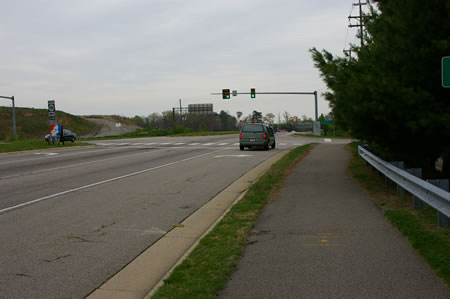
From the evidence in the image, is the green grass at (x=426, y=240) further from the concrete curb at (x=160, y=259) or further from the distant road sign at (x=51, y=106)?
the distant road sign at (x=51, y=106)

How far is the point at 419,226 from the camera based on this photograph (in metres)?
6.26

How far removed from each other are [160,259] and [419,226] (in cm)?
370

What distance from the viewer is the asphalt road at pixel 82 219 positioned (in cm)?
490

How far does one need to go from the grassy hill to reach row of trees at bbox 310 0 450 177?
88.6 meters

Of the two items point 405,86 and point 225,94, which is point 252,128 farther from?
point 225,94

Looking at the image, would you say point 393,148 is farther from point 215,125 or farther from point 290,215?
point 215,125

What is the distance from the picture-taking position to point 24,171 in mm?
15914

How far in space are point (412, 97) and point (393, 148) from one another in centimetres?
191

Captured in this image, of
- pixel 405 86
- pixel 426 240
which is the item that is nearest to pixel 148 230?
pixel 426 240

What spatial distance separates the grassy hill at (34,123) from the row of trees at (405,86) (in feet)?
291

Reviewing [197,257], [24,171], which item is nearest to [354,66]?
[197,257]

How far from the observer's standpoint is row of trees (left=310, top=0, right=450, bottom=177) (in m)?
8.00

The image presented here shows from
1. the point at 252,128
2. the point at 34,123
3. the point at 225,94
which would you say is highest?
the point at 225,94

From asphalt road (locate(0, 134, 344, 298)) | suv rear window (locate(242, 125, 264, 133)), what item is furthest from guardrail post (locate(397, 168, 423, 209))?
suv rear window (locate(242, 125, 264, 133))
